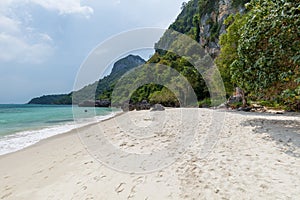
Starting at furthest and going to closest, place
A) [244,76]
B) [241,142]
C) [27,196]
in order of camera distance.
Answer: [244,76], [241,142], [27,196]

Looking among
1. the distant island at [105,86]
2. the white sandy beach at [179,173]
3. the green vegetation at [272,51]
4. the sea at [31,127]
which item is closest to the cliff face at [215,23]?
the distant island at [105,86]

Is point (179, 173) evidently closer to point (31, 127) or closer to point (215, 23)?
point (31, 127)

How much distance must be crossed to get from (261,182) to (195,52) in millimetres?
47641

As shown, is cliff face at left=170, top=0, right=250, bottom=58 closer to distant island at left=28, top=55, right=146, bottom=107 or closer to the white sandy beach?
distant island at left=28, top=55, right=146, bottom=107

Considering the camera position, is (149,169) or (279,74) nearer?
(149,169)

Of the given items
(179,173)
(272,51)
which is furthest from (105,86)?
(179,173)

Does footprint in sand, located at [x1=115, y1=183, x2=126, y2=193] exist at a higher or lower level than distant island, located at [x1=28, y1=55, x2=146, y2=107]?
lower

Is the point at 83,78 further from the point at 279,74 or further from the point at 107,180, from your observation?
the point at 279,74

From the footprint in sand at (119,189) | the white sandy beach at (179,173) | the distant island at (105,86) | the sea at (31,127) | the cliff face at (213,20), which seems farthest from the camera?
the cliff face at (213,20)

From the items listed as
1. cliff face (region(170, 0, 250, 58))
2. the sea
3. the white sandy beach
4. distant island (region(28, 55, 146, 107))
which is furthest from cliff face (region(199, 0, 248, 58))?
the white sandy beach

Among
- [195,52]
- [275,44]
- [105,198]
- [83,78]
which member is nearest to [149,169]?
[105,198]

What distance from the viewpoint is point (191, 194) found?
2.94 meters

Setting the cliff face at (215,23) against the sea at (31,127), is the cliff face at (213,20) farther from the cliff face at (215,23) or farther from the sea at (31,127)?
the sea at (31,127)

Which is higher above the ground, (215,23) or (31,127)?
(215,23)
